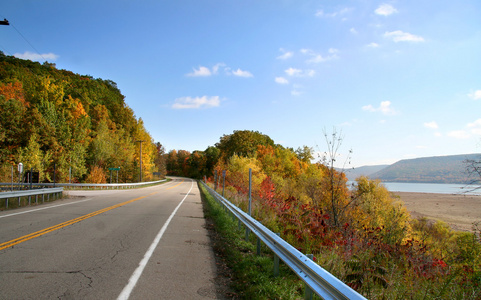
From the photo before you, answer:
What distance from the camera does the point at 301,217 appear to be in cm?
937

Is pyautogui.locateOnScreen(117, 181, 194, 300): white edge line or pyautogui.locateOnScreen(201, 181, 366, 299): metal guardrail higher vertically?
pyautogui.locateOnScreen(201, 181, 366, 299): metal guardrail

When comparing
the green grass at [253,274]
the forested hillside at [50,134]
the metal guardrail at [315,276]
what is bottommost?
the green grass at [253,274]

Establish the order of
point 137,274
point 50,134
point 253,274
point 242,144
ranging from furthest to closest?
1. point 242,144
2. point 50,134
3. point 253,274
4. point 137,274

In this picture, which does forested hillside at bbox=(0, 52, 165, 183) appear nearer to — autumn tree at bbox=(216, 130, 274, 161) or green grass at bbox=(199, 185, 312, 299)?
autumn tree at bbox=(216, 130, 274, 161)

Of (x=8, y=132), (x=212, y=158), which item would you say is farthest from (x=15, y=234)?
(x=212, y=158)

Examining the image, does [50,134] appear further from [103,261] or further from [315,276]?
[315,276]

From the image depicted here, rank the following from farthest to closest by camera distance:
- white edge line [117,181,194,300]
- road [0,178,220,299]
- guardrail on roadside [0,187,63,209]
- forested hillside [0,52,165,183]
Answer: forested hillside [0,52,165,183] < guardrail on roadside [0,187,63,209] < road [0,178,220,299] < white edge line [117,181,194,300]

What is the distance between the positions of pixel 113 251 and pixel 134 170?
6021cm

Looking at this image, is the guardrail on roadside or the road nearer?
the road

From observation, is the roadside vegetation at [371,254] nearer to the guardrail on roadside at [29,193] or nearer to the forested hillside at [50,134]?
the guardrail on roadside at [29,193]

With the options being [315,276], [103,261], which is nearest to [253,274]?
[315,276]

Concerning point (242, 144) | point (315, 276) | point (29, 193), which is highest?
point (242, 144)

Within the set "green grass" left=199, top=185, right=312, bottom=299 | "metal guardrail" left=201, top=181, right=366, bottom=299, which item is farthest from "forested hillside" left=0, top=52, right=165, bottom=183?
"metal guardrail" left=201, top=181, right=366, bottom=299

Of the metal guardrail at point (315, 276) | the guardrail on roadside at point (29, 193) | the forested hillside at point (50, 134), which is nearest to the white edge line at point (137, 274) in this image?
the metal guardrail at point (315, 276)
